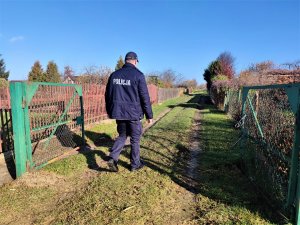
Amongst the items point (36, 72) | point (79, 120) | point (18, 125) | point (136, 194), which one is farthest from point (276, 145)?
point (36, 72)

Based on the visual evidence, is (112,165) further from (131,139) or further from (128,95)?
(128,95)

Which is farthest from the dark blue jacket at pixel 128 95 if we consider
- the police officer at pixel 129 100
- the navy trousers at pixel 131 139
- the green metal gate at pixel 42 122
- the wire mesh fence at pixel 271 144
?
the wire mesh fence at pixel 271 144

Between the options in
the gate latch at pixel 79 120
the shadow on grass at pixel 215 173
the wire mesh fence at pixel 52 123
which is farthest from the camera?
the gate latch at pixel 79 120

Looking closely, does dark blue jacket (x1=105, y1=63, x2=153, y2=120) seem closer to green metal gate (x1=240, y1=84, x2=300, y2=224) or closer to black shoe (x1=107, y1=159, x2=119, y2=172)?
black shoe (x1=107, y1=159, x2=119, y2=172)

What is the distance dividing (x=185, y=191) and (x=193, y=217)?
834mm

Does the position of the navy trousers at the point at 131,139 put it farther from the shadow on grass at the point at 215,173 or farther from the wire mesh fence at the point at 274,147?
the wire mesh fence at the point at 274,147

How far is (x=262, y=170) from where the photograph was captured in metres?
4.40

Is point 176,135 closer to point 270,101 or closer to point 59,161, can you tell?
point 59,161

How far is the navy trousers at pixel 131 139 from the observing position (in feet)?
16.4

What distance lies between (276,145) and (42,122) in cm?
455

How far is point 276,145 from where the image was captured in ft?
13.1

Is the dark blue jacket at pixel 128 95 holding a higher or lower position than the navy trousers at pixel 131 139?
higher

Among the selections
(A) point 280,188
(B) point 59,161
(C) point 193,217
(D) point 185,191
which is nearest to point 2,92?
(B) point 59,161

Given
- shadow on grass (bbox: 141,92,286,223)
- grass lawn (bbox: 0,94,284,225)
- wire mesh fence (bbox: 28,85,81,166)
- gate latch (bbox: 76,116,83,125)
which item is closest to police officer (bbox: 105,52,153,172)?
grass lawn (bbox: 0,94,284,225)
